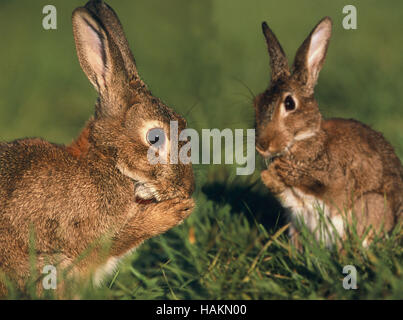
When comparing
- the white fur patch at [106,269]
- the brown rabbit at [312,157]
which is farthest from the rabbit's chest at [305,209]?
the white fur patch at [106,269]

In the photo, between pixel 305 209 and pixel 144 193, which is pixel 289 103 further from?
pixel 144 193

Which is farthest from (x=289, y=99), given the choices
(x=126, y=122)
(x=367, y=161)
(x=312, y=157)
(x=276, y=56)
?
(x=126, y=122)

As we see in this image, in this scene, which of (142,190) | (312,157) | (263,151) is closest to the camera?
(142,190)

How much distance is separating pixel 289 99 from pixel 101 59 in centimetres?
133

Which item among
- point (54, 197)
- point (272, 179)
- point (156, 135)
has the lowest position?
point (54, 197)

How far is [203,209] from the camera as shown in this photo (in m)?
4.69

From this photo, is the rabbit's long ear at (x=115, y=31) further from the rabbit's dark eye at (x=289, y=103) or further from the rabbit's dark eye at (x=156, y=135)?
the rabbit's dark eye at (x=289, y=103)

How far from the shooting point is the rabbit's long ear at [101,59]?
3.64 m

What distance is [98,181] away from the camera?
3.71 metres

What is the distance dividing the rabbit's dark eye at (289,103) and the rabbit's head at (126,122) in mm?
798

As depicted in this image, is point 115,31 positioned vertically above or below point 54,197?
above
